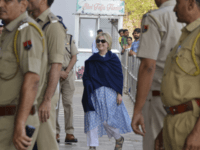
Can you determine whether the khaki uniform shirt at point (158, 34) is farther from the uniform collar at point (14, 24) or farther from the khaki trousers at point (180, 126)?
the uniform collar at point (14, 24)

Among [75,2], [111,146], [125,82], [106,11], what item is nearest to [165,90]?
[111,146]

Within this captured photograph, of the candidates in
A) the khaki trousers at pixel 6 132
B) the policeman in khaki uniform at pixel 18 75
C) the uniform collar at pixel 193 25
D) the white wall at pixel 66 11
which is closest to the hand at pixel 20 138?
the policeman in khaki uniform at pixel 18 75

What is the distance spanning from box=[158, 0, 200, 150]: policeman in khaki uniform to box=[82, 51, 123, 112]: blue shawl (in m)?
3.25

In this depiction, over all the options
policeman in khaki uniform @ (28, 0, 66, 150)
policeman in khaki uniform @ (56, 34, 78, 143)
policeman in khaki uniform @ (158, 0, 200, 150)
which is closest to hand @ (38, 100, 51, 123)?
policeman in khaki uniform @ (28, 0, 66, 150)

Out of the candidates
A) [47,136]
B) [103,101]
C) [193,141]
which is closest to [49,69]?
[47,136]

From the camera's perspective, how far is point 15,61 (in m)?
2.26

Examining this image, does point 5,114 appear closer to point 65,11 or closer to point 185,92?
point 185,92

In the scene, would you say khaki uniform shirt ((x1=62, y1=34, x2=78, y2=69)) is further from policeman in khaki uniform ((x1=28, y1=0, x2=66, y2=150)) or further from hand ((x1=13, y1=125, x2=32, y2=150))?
hand ((x1=13, y1=125, x2=32, y2=150))

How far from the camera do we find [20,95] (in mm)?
2203

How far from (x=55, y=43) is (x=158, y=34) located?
0.96 meters

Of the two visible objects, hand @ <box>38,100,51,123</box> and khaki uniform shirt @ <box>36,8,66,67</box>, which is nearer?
hand @ <box>38,100,51,123</box>

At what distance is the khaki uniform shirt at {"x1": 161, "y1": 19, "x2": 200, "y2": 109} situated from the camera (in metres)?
2.12

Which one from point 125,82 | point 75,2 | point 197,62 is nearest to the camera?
point 197,62

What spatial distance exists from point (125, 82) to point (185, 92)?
1170cm
